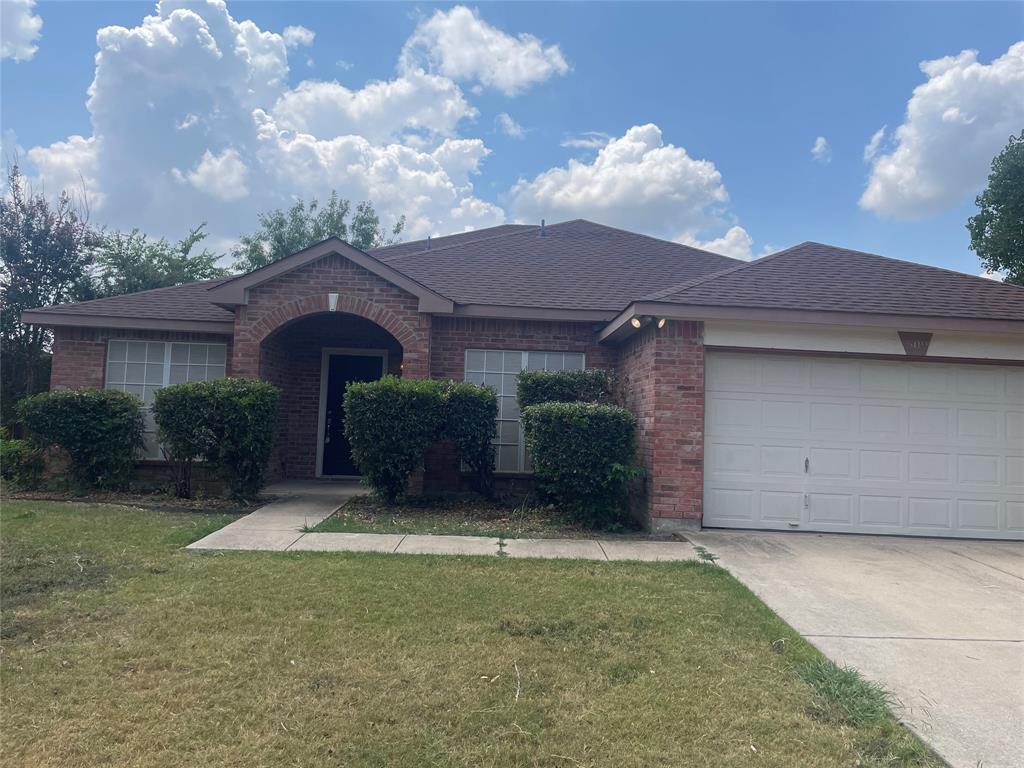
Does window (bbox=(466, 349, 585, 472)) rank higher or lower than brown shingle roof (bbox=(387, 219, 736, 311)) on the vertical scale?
lower

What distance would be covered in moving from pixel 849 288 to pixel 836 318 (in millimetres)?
941

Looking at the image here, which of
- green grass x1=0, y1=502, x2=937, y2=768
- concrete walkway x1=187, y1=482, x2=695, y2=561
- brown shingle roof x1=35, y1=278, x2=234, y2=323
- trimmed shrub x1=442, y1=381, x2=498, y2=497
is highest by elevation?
A: brown shingle roof x1=35, y1=278, x2=234, y2=323

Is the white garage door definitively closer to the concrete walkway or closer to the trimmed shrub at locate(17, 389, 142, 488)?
the concrete walkway

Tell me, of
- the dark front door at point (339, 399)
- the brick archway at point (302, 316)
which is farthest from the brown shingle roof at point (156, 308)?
the dark front door at point (339, 399)

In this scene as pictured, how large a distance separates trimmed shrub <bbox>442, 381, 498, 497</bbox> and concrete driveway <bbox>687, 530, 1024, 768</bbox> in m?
3.21

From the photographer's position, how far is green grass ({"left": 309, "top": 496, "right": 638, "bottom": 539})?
7.48 m

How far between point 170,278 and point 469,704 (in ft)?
79.7

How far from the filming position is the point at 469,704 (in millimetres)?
3311

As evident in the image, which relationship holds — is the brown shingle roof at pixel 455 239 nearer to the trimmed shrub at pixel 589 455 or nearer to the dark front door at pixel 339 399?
the dark front door at pixel 339 399

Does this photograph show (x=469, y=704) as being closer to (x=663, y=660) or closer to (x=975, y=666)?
(x=663, y=660)

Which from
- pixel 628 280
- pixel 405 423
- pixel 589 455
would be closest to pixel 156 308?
pixel 405 423

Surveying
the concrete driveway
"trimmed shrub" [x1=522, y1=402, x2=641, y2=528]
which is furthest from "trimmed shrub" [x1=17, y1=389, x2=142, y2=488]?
the concrete driveway

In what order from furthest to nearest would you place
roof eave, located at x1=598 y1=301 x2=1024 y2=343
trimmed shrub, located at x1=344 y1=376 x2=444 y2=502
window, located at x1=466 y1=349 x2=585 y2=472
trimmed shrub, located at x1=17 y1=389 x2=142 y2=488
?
window, located at x1=466 y1=349 x2=585 y2=472, trimmed shrub, located at x1=17 y1=389 x2=142 y2=488, trimmed shrub, located at x1=344 y1=376 x2=444 y2=502, roof eave, located at x1=598 y1=301 x2=1024 y2=343

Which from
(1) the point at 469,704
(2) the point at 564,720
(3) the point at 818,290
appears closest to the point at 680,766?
(2) the point at 564,720
